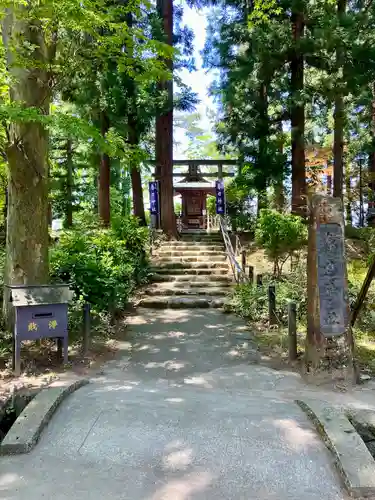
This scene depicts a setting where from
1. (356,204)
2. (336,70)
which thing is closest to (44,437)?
(336,70)

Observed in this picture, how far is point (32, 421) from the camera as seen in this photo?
3336 mm

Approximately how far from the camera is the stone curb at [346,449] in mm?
2570

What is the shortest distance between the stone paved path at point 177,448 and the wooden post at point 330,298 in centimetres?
41

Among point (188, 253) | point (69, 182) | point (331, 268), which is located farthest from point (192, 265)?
point (69, 182)

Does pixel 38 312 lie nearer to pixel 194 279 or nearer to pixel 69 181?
pixel 194 279

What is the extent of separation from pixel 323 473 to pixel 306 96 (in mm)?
12470

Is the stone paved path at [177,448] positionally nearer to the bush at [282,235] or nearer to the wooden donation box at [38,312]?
the wooden donation box at [38,312]

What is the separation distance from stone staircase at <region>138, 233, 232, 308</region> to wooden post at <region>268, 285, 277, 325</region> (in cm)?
200

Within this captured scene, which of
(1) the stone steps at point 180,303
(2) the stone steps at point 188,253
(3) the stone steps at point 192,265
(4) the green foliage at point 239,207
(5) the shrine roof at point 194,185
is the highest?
(5) the shrine roof at point 194,185

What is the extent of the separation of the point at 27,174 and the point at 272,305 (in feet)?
16.3

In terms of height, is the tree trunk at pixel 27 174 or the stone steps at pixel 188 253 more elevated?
the tree trunk at pixel 27 174

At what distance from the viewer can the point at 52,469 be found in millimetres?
2770

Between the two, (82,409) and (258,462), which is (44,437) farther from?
(258,462)

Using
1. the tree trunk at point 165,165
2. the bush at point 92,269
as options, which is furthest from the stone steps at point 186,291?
the tree trunk at point 165,165
